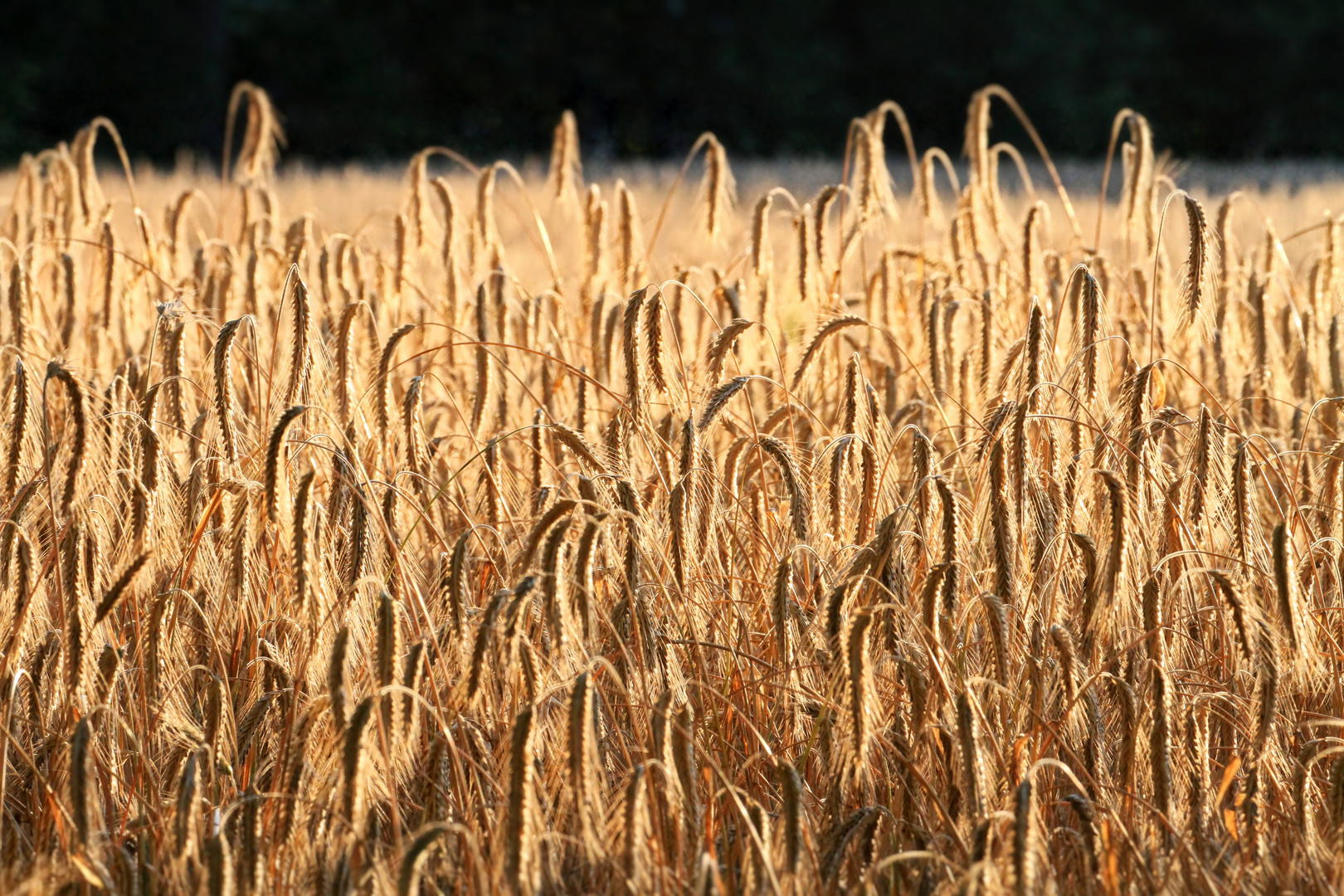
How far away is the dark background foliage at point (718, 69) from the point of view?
17.7 m

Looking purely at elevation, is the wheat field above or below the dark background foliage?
below

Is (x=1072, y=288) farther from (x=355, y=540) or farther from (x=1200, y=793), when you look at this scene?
(x=355, y=540)

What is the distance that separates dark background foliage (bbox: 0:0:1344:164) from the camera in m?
17.7

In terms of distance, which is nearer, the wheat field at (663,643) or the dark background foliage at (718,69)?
the wheat field at (663,643)

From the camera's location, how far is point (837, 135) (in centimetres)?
1858

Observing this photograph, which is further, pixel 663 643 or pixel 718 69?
pixel 718 69

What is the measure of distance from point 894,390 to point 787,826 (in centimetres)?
148

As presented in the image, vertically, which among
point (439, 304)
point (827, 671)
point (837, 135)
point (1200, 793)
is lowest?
point (1200, 793)

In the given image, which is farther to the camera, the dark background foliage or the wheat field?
the dark background foliage

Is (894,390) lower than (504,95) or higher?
lower

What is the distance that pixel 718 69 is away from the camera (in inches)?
713

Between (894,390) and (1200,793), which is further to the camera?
(894,390)

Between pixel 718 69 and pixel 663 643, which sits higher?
pixel 718 69

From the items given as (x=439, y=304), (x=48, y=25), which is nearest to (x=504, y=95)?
(x=48, y=25)
